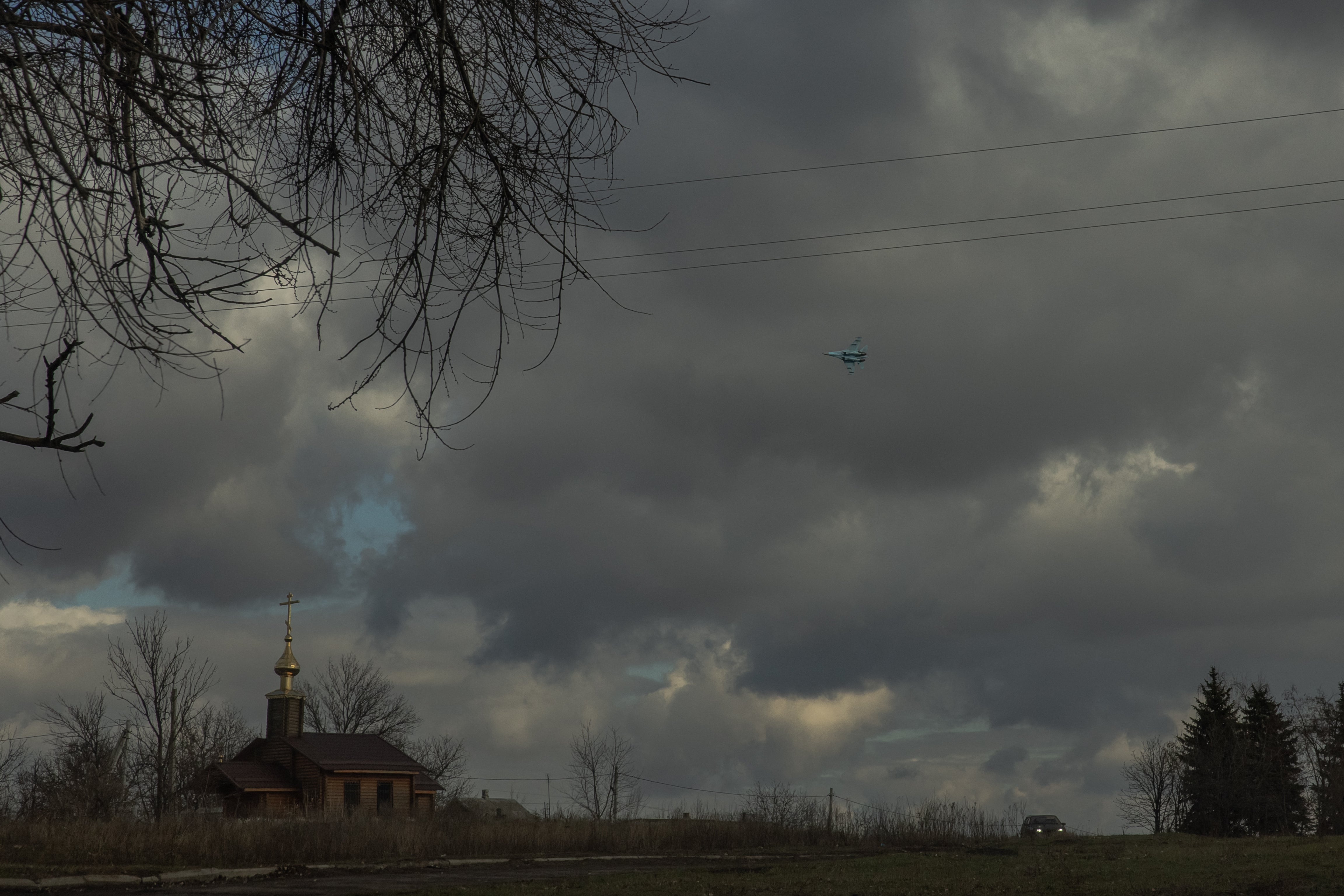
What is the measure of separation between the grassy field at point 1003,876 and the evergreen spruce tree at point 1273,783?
42176mm

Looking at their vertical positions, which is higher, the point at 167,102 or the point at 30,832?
the point at 167,102

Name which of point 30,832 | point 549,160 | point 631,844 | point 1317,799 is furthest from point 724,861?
point 1317,799

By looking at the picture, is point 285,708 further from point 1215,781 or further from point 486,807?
point 1215,781

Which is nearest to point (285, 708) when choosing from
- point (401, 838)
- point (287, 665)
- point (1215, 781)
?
point (287, 665)

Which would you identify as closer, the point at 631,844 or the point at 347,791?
the point at 631,844

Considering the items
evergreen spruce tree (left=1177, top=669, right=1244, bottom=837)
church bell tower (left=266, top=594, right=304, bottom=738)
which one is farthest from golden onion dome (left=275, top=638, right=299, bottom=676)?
evergreen spruce tree (left=1177, top=669, right=1244, bottom=837)

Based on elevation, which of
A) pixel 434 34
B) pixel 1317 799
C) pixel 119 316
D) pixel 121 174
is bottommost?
pixel 1317 799

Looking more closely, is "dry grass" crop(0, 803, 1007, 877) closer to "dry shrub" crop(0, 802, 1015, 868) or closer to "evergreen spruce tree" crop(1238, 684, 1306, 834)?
"dry shrub" crop(0, 802, 1015, 868)

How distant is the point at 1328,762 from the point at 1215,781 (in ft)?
21.6

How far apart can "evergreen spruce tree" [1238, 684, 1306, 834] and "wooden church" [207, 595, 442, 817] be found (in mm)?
45059

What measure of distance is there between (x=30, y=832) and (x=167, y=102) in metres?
25.2

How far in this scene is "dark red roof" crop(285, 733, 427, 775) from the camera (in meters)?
43.8

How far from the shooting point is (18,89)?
416cm

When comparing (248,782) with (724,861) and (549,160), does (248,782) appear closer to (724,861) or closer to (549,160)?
(724,861)
